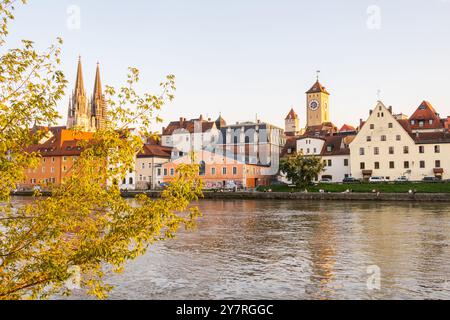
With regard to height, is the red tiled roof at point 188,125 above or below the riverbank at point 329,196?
above

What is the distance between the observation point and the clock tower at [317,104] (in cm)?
18850

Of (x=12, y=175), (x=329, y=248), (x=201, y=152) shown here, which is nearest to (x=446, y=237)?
(x=329, y=248)

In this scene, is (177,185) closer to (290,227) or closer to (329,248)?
(329,248)

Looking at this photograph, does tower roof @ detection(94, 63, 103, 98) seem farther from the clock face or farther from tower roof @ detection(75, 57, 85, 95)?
the clock face

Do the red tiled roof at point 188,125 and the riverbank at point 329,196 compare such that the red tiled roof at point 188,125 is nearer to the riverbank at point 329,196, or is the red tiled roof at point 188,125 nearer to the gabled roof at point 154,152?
the gabled roof at point 154,152

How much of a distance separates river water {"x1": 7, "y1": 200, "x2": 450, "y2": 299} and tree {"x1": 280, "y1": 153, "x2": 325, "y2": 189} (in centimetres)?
4829

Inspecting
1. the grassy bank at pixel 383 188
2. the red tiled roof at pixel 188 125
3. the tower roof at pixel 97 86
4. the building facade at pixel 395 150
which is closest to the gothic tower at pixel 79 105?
the tower roof at pixel 97 86

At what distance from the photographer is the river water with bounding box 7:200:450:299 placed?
1719 cm

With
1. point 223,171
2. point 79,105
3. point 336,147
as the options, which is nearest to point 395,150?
point 336,147

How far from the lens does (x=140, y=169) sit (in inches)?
4397

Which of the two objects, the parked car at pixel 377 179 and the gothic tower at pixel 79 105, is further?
the gothic tower at pixel 79 105

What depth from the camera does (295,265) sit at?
22.0 m

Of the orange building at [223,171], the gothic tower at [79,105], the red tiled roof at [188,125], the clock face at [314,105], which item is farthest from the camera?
the clock face at [314,105]

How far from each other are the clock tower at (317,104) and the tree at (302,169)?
342ft
